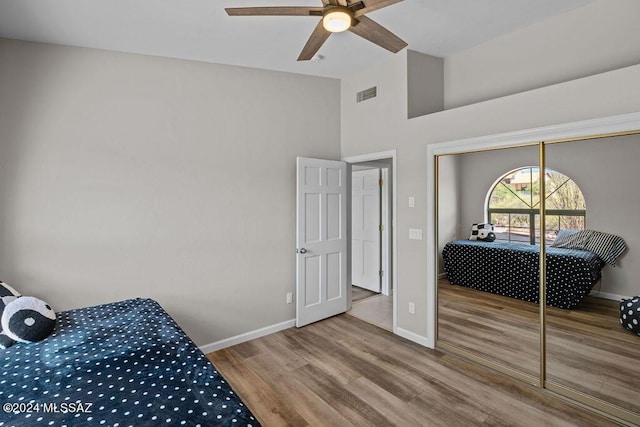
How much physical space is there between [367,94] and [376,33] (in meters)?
1.81

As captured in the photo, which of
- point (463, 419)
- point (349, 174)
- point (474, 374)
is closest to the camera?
point (463, 419)

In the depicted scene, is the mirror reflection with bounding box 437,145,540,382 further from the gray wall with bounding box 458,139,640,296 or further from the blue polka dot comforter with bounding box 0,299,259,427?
the blue polka dot comforter with bounding box 0,299,259,427

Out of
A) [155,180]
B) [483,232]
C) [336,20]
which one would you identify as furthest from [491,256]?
[155,180]

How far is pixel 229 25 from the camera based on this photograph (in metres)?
2.58

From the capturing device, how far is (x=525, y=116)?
2.56 m

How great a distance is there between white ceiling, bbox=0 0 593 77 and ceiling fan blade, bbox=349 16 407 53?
51 cm

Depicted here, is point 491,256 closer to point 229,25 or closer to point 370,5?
point 370,5

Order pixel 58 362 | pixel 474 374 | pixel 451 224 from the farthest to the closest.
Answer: pixel 451 224
pixel 474 374
pixel 58 362

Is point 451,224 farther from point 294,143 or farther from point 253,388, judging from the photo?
point 253,388

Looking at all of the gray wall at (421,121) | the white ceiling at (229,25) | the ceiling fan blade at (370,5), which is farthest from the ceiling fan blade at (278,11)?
the gray wall at (421,121)

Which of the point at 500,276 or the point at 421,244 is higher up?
the point at 421,244

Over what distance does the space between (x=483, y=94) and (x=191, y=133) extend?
2.85m

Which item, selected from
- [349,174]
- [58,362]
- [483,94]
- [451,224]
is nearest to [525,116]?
[483,94]

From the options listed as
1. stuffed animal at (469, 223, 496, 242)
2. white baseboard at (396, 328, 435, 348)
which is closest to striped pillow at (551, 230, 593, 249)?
stuffed animal at (469, 223, 496, 242)
